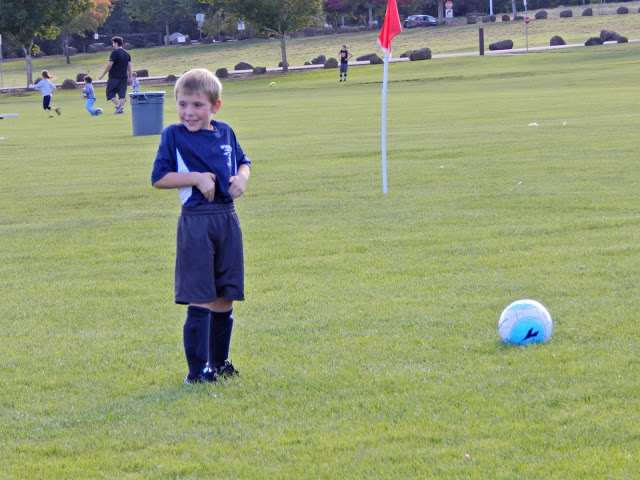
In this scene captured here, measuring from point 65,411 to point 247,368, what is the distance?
117 centimetres

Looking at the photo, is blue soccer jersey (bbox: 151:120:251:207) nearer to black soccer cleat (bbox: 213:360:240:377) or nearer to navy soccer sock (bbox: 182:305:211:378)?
navy soccer sock (bbox: 182:305:211:378)

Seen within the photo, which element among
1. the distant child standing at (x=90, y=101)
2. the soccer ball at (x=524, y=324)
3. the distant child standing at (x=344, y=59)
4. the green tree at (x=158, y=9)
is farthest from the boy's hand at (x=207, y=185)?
the green tree at (x=158, y=9)

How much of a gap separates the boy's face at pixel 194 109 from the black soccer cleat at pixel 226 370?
4.69 ft

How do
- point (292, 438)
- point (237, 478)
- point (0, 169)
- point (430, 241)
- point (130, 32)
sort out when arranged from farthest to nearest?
point (130, 32) → point (0, 169) → point (430, 241) → point (292, 438) → point (237, 478)

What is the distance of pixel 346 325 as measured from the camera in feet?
22.0

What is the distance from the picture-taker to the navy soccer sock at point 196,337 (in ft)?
17.8

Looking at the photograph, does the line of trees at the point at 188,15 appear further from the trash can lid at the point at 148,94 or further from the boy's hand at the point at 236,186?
the boy's hand at the point at 236,186

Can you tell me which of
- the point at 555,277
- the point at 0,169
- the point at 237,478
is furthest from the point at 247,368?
the point at 0,169

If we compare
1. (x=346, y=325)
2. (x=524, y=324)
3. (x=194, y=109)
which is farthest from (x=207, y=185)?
(x=524, y=324)

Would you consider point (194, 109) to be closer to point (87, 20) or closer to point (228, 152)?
point (228, 152)

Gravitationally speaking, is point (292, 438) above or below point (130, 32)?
below

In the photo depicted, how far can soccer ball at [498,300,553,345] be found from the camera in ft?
19.7

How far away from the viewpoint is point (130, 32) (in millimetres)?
123750

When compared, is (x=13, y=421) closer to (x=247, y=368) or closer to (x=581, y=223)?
(x=247, y=368)
